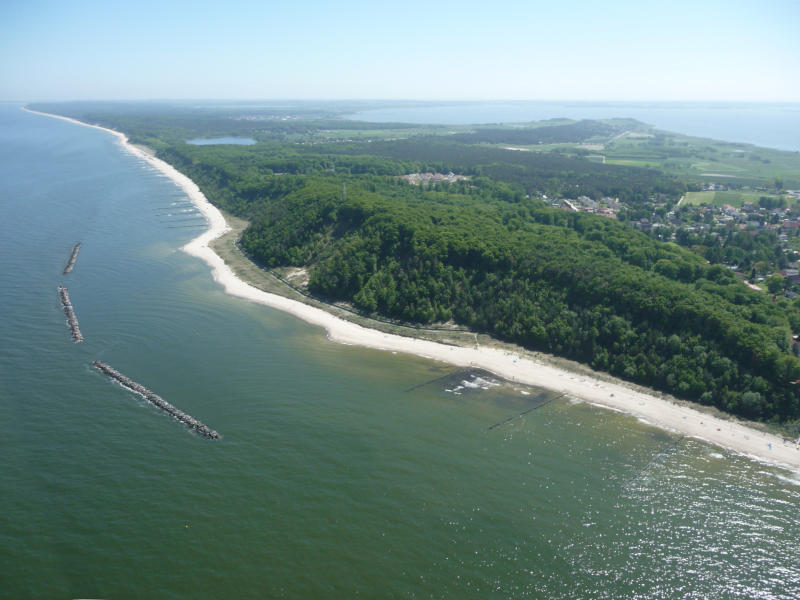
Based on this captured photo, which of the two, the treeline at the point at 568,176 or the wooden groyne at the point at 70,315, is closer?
the wooden groyne at the point at 70,315

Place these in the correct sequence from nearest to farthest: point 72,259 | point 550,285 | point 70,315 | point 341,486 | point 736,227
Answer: point 341,486 → point 70,315 → point 550,285 → point 72,259 → point 736,227

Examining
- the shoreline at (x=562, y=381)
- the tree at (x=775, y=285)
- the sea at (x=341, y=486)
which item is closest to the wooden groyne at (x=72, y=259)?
the sea at (x=341, y=486)

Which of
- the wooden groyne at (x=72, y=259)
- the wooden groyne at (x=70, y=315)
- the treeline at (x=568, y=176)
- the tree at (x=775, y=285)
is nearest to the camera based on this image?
the wooden groyne at (x=70, y=315)

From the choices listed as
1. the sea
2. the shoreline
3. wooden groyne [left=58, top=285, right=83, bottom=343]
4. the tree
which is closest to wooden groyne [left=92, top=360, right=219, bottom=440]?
the sea

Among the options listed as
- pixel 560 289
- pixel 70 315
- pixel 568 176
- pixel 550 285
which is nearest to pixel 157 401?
pixel 70 315

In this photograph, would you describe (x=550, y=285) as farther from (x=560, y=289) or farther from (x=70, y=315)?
(x=70, y=315)

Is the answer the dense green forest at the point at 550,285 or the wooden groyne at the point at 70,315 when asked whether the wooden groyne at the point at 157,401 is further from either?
the dense green forest at the point at 550,285

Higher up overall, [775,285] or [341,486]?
[775,285]

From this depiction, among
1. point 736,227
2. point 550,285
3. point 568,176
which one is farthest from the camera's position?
point 568,176
